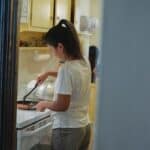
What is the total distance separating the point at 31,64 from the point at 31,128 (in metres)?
1.10

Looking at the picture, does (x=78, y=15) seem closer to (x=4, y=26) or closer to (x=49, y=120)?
(x=49, y=120)

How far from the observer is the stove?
6.91 feet

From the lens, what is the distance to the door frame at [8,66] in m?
1.67

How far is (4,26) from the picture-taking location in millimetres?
1661

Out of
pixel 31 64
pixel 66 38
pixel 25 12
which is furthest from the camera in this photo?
pixel 31 64

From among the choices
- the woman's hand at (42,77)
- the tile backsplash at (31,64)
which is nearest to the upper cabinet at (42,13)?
the tile backsplash at (31,64)

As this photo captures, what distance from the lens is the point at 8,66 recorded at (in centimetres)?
169

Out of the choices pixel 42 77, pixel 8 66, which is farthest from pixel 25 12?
pixel 8 66

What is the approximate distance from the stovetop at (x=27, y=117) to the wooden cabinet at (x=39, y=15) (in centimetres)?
71

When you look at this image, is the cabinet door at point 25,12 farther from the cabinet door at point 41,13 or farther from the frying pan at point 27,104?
the frying pan at point 27,104

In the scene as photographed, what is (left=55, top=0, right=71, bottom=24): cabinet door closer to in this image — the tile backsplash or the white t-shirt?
the tile backsplash

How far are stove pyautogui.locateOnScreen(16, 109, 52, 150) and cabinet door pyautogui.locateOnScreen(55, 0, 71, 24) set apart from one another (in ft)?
3.66

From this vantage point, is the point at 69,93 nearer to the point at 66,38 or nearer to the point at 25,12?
the point at 66,38

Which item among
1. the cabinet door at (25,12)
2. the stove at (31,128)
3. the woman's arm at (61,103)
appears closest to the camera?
the woman's arm at (61,103)
